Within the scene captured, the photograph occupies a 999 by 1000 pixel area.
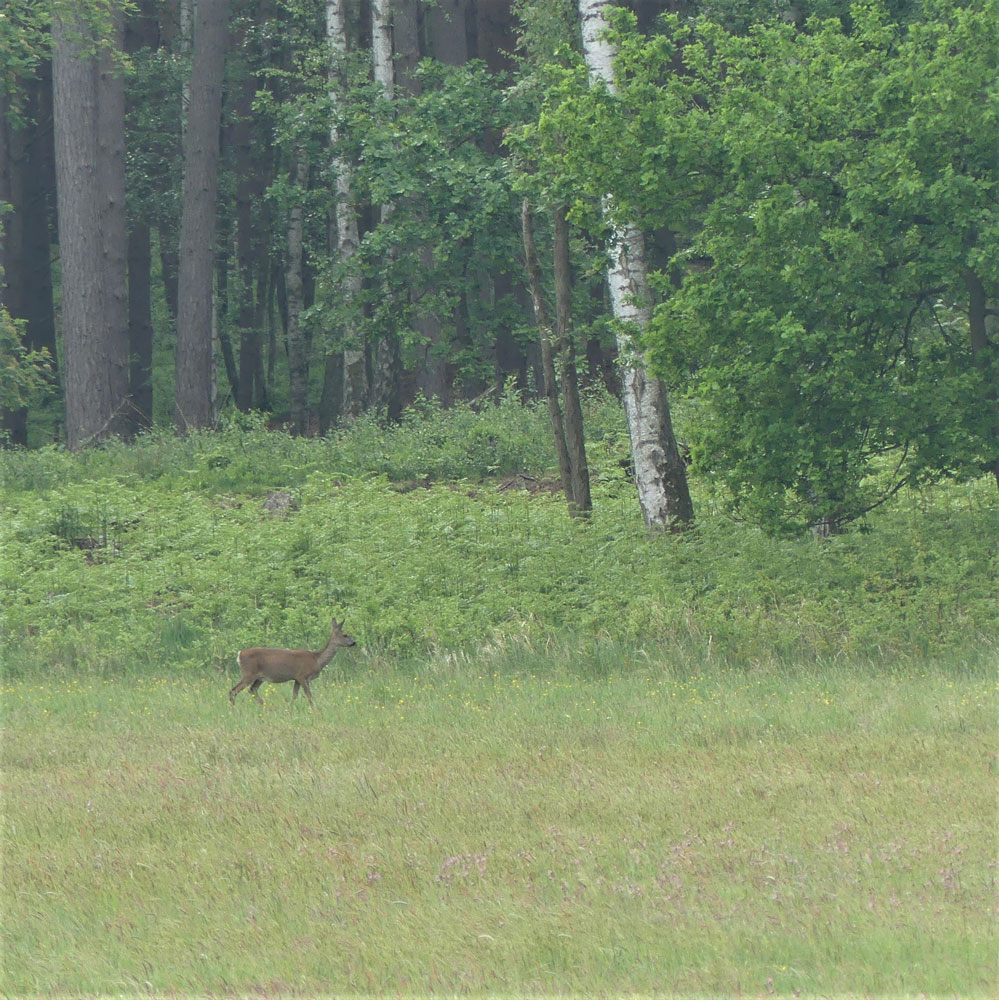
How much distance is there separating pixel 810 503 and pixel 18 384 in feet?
57.4

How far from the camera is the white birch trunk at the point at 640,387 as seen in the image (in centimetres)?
1536

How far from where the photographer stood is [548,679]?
12.6m

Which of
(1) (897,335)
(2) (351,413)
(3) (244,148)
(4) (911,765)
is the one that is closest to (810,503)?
(1) (897,335)

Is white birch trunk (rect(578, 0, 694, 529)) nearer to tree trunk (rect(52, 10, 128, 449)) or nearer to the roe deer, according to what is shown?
the roe deer

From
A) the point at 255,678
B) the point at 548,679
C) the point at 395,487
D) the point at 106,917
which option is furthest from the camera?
the point at 395,487

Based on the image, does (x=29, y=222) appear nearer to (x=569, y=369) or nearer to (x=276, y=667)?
(x=569, y=369)

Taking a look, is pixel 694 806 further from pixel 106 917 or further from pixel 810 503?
pixel 810 503

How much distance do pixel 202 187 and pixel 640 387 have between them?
17.7 m

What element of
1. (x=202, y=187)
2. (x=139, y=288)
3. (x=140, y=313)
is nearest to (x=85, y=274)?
(x=202, y=187)

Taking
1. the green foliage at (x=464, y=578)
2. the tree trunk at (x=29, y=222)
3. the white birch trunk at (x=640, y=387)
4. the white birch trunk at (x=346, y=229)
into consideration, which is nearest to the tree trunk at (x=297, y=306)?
the white birch trunk at (x=346, y=229)

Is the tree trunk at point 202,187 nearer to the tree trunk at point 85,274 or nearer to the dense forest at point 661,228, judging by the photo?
the dense forest at point 661,228

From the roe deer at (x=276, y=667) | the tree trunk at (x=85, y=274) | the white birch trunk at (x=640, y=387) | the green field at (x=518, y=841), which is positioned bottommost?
the green field at (x=518, y=841)

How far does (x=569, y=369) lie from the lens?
17375 millimetres

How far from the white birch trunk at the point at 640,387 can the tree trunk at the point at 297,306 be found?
2117 centimetres
